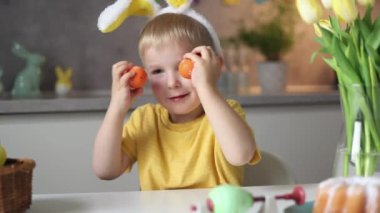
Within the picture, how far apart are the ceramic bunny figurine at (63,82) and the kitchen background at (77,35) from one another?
9cm

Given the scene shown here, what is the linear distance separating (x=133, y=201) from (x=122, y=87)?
0.29 metres

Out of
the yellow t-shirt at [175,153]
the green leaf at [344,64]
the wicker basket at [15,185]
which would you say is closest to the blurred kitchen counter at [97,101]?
the yellow t-shirt at [175,153]

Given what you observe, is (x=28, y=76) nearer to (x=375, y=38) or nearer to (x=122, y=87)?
(x=122, y=87)

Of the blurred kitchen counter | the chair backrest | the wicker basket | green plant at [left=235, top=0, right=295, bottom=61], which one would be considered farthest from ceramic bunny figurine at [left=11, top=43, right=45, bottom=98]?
the wicker basket

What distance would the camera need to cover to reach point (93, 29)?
2.55 meters

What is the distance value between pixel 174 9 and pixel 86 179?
1.03 meters

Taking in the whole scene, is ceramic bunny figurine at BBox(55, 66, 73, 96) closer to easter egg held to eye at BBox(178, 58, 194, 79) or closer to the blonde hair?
the blonde hair

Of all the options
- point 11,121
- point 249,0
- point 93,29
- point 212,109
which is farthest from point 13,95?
point 212,109

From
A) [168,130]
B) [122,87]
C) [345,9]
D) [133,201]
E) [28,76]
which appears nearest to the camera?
[345,9]

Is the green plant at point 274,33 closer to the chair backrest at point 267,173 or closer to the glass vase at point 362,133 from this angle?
the chair backrest at point 267,173

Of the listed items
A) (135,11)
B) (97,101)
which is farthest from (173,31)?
(97,101)

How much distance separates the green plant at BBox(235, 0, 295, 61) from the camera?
A: 2.48 metres

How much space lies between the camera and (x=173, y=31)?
1.21 m

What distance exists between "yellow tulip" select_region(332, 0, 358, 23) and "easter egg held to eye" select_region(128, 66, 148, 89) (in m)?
0.46
